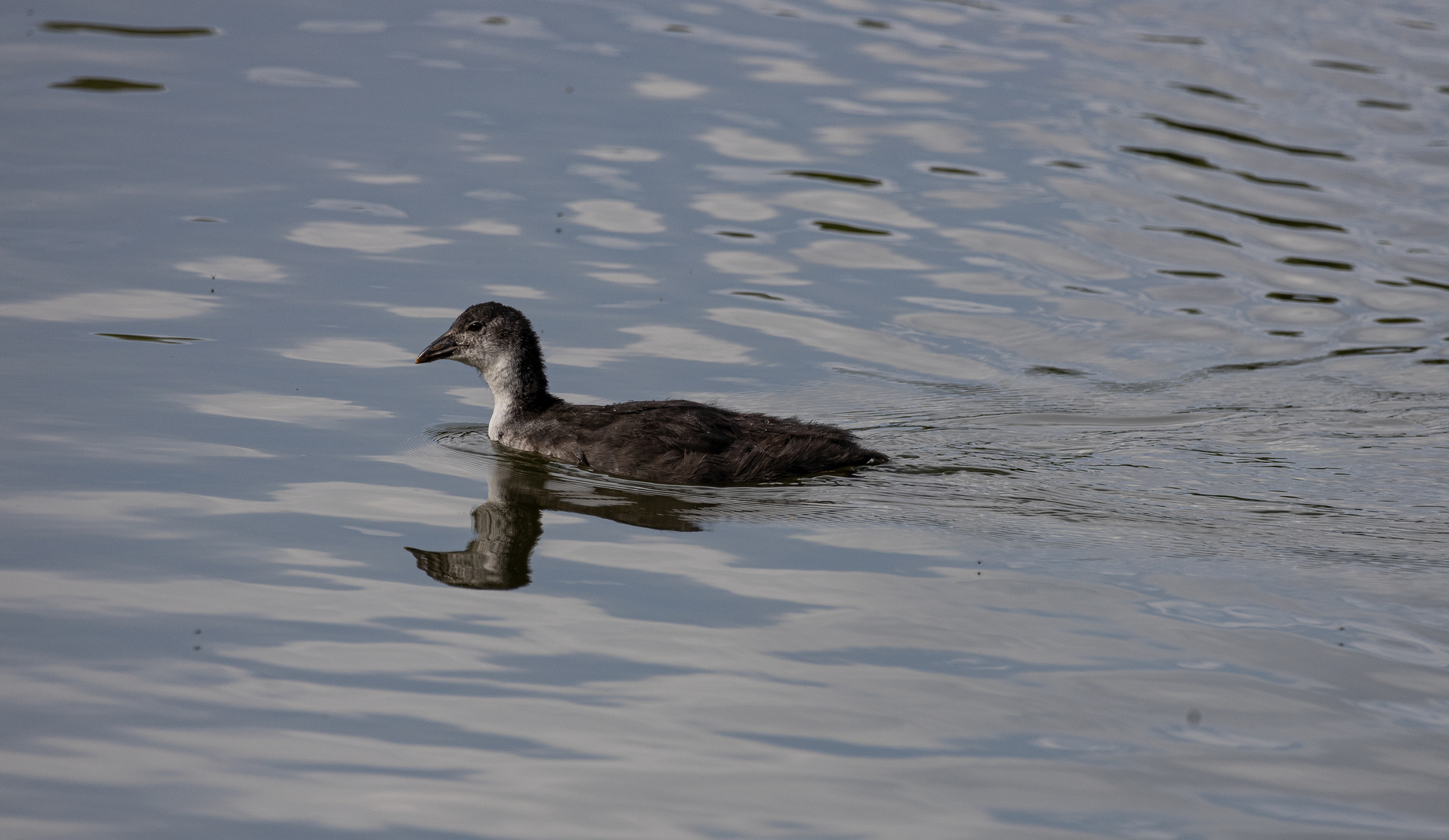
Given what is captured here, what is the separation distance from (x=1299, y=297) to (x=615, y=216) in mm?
6594

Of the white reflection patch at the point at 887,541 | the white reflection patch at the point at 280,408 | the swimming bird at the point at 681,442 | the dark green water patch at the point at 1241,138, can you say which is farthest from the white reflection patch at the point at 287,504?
the dark green water patch at the point at 1241,138

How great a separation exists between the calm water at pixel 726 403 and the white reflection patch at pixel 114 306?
0.28 feet

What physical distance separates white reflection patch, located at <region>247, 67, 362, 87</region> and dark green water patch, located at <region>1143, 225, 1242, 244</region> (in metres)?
9.46

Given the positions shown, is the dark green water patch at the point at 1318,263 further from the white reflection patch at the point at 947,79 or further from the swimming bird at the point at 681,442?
the swimming bird at the point at 681,442

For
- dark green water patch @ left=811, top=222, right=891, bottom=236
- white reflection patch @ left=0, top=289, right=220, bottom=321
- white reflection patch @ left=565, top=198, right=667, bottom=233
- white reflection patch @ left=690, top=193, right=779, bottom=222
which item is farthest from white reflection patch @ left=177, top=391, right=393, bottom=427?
dark green water patch @ left=811, top=222, right=891, bottom=236

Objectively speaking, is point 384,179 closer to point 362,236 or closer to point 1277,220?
point 362,236

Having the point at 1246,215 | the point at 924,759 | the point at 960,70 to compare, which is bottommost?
the point at 924,759

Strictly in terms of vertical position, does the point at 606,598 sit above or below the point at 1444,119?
below

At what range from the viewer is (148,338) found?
1169cm

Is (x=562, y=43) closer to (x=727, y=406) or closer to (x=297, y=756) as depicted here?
(x=727, y=406)

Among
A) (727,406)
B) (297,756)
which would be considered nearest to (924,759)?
(297,756)

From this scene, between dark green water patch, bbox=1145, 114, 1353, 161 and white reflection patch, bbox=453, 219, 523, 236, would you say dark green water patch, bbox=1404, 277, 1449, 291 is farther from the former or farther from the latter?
white reflection patch, bbox=453, 219, 523, 236

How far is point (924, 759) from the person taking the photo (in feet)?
21.4

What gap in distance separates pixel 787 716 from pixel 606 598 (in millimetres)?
1500
